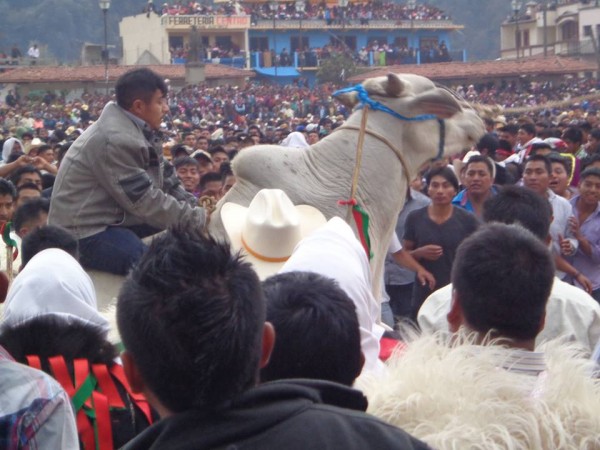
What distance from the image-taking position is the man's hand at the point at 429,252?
7.89m

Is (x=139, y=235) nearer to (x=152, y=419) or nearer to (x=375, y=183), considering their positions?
(x=375, y=183)

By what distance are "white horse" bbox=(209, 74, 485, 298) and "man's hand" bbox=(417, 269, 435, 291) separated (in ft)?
7.22

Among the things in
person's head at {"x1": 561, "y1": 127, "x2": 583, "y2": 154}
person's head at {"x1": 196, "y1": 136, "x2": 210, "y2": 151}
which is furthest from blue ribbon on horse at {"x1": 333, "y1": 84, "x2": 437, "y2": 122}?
person's head at {"x1": 196, "y1": 136, "x2": 210, "y2": 151}

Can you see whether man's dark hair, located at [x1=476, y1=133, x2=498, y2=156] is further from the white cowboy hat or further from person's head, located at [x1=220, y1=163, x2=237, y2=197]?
the white cowboy hat

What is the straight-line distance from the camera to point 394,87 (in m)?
5.55

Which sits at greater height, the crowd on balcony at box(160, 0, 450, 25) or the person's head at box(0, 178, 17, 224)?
the crowd on balcony at box(160, 0, 450, 25)

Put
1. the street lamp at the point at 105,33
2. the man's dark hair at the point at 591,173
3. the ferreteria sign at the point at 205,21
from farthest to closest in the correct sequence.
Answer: the ferreteria sign at the point at 205,21
the street lamp at the point at 105,33
the man's dark hair at the point at 591,173

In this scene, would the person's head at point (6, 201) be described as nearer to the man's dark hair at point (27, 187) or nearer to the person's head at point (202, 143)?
the man's dark hair at point (27, 187)

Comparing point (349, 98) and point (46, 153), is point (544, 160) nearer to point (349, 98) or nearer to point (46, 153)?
point (349, 98)

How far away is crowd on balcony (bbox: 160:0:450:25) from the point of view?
2911 inches

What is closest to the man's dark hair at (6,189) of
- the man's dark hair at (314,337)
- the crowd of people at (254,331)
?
the crowd of people at (254,331)

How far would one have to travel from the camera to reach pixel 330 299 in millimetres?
2564

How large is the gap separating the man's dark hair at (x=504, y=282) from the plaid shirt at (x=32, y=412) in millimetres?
1271

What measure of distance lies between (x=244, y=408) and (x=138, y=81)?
3493 millimetres
